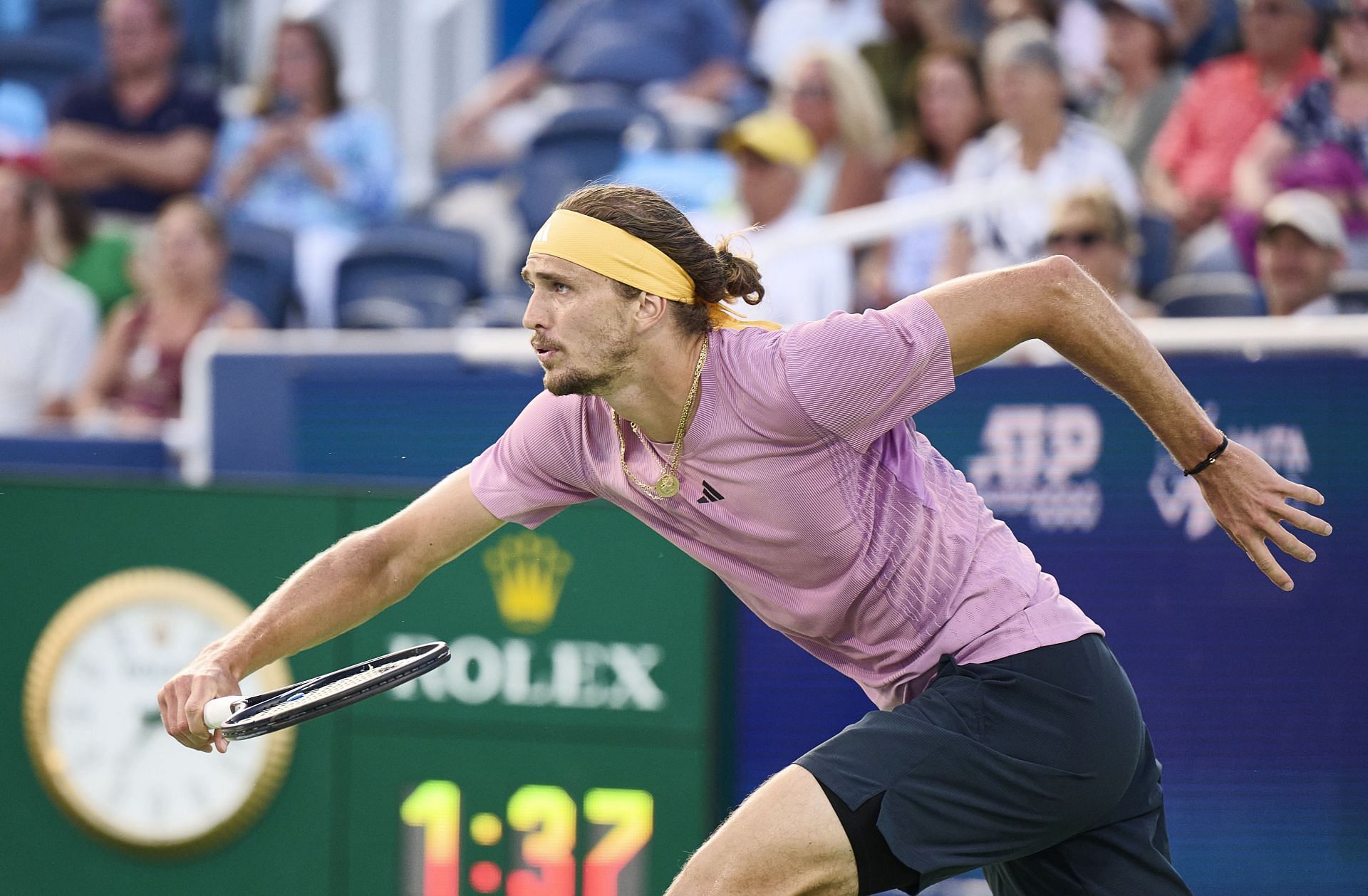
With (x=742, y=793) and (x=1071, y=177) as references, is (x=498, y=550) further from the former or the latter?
(x=1071, y=177)

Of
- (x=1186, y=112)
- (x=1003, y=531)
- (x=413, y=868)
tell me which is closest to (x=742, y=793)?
(x=413, y=868)

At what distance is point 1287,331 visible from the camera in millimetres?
4438

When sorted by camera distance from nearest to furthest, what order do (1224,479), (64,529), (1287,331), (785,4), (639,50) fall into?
(1224,479) < (1287,331) < (64,529) < (785,4) < (639,50)

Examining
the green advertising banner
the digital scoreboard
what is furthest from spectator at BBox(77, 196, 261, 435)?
the digital scoreboard

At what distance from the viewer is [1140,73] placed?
7.27m

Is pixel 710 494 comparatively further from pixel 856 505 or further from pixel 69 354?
pixel 69 354

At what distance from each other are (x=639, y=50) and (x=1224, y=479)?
22.4 ft

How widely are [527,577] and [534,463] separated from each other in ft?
4.30

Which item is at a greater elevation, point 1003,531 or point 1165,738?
point 1003,531

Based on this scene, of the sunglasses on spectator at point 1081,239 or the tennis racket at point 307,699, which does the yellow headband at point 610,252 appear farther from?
the sunglasses on spectator at point 1081,239

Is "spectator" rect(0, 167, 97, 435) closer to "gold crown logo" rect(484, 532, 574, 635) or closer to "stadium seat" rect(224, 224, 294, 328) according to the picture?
Answer: "stadium seat" rect(224, 224, 294, 328)

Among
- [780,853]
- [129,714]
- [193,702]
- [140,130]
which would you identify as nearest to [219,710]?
[193,702]

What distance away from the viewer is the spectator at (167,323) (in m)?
7.29

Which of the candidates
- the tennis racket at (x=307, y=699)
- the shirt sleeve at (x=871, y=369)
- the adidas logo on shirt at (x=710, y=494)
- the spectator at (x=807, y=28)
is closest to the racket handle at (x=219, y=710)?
the tennis racket at (x=307, y=699)
